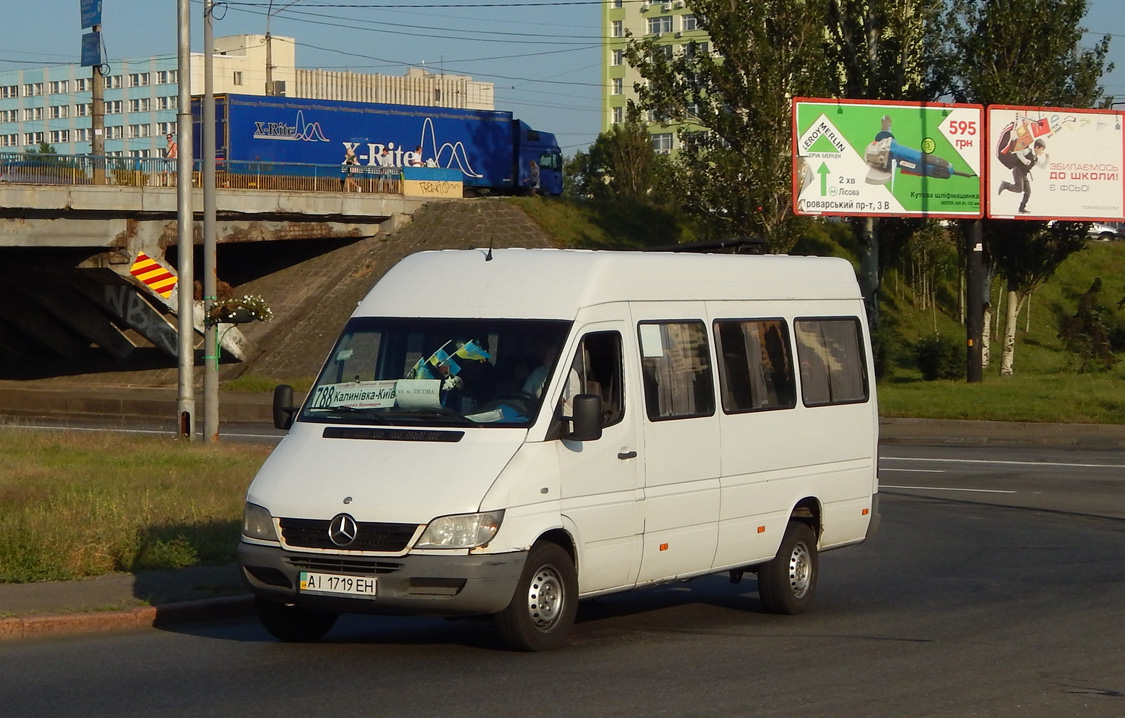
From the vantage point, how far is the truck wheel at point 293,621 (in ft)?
27.6

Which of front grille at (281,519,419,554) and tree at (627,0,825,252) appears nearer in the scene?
front grille at (281,519,419,554)

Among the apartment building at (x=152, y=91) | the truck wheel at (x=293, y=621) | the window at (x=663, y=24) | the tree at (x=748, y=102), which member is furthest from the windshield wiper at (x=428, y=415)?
the apartment building at (x=152, y=91)

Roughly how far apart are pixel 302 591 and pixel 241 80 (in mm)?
145191

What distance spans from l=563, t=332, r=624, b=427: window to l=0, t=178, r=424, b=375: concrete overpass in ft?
89.4

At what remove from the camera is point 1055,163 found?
1428 inches

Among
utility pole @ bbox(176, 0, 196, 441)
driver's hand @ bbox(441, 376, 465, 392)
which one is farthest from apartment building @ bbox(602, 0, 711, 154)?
driver's hand @ bbox(441, 376, 465, 392)

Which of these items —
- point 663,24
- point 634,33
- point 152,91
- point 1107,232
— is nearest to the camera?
point 1107,232

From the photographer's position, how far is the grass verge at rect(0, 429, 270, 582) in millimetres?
10609

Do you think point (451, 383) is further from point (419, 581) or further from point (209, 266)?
point (209, 266)

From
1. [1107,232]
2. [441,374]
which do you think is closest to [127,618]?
[441,374]

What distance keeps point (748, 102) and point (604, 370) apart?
29.1m

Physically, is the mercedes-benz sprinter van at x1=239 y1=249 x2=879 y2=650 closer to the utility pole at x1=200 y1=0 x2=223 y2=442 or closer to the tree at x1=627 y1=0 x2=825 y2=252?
the utility pole at x1=200 y1=0 x2=223 y2=442

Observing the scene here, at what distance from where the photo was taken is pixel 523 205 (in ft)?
162

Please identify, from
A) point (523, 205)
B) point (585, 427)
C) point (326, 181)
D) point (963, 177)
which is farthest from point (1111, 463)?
point (523, 205)
